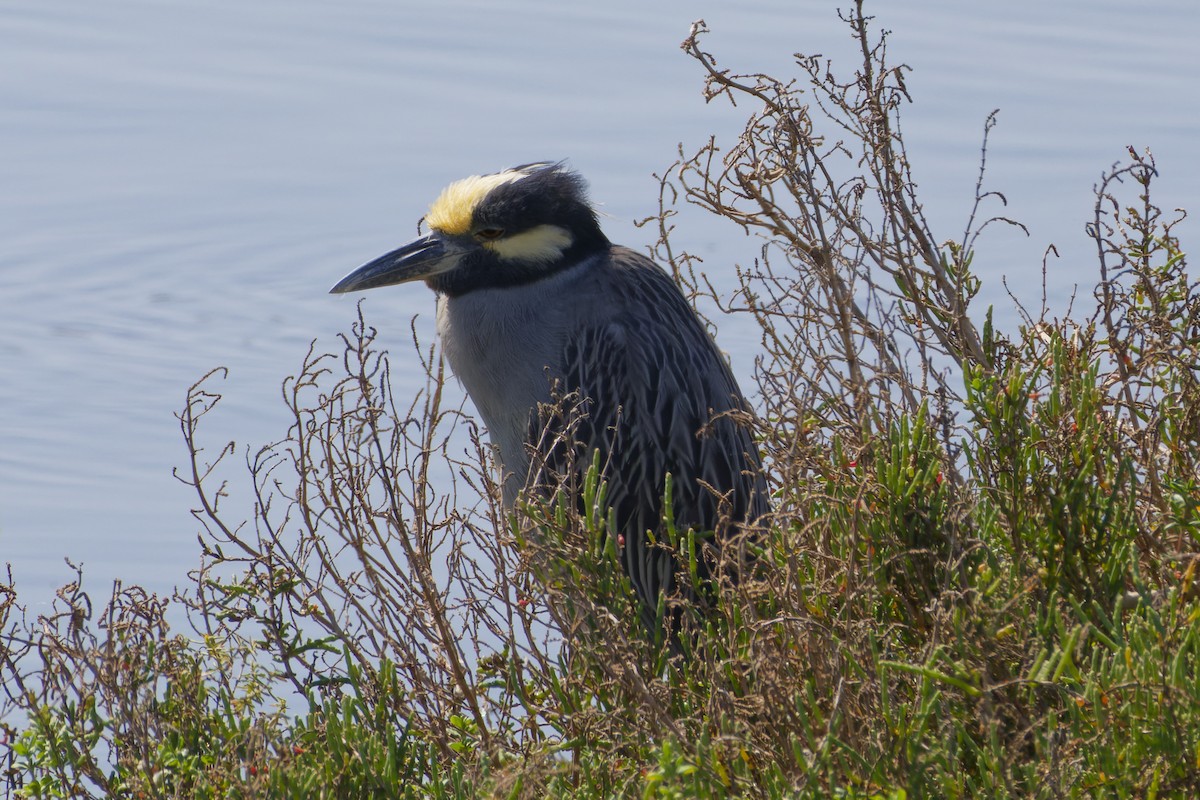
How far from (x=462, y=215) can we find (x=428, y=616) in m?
1.59

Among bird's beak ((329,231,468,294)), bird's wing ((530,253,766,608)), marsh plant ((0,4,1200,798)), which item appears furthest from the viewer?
bird's beak ((329,231,468,294))

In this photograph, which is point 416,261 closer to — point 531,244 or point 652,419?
point 531,244

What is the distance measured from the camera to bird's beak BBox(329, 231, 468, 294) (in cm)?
441

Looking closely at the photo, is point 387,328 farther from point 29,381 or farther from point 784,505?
point 784,505

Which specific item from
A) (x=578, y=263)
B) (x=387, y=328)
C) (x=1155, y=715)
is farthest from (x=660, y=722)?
(x=387, y=328)

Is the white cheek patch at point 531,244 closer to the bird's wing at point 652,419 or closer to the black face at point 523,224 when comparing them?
the black face at point 523,224

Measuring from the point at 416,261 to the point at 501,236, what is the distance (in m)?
0.25

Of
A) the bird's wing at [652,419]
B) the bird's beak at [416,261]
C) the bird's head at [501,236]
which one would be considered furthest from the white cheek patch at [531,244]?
the bird's wing at [652,419]

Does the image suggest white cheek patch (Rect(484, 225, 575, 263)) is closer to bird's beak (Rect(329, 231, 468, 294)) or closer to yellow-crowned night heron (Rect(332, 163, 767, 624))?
yellow-crowned night heron (Rect(332, 163, 767, 624))

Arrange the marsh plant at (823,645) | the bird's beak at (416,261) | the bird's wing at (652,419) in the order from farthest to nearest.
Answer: the bird's beak at (416,261) < the bird's wing at (652,419) < the marsh plant at (823,645)

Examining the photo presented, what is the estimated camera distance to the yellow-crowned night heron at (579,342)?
13.9 ft

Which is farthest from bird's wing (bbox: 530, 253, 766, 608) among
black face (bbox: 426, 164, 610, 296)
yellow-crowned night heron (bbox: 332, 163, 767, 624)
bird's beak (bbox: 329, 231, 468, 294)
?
bird's beak (bbox: 329, 231, 468, 294)

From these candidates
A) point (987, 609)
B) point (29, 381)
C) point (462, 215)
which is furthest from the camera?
point (29, 381)

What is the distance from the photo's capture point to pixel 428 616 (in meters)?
3.21
